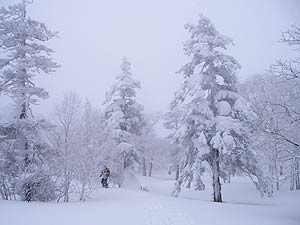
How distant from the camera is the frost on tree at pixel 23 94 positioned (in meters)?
13.9

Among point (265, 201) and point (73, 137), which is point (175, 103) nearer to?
point (73, 137)

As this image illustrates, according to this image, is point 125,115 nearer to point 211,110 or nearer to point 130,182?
point 130,182

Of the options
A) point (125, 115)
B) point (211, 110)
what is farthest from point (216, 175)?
point (125, 115)

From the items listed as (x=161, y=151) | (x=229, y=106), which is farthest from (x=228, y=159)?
(x=161, y=151)

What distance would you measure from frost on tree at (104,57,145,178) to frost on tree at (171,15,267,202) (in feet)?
33.9

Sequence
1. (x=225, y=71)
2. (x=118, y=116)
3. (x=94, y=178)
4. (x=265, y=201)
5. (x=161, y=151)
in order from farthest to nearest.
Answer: (x=161, y=151)
(x=118, y=116)
(x=265, y=201)
(x=225, y=71)
(x=94, y=178)

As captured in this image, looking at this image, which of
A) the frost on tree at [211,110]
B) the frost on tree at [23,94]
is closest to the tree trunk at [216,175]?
the frost on tree at [211,110]

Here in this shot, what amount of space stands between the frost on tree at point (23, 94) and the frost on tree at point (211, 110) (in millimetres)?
8334

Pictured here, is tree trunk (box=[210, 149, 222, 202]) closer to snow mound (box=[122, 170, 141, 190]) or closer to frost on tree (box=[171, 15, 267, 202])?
frost on tree (box=[171, 15, 267, 202])

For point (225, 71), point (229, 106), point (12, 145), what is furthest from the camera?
point (225, 71)

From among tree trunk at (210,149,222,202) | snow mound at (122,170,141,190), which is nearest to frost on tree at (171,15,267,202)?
tree trunk at (210,149,222,202)

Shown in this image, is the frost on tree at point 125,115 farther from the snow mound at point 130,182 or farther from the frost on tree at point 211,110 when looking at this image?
the frost on tree at point 211,110

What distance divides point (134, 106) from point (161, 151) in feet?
123

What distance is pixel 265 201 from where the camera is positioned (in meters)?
20.9
